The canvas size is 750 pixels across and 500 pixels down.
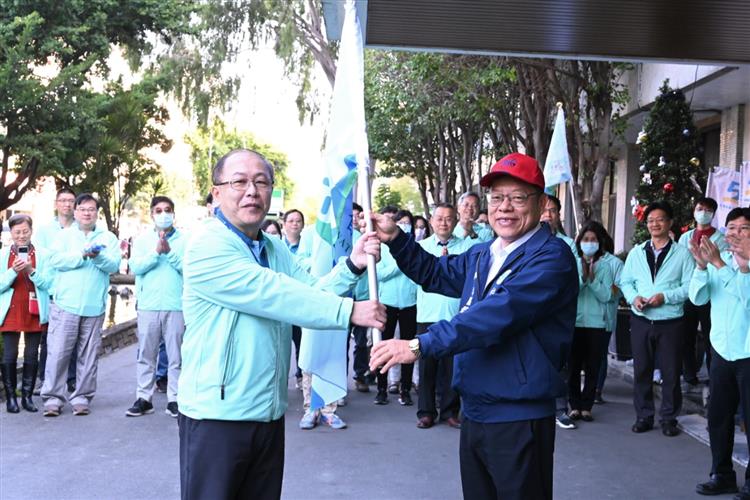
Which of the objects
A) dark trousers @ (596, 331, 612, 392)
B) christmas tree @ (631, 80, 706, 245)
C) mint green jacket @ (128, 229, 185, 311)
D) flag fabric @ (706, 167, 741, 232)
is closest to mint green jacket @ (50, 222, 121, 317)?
mint green jacket @ (128, 229, 185, 311)

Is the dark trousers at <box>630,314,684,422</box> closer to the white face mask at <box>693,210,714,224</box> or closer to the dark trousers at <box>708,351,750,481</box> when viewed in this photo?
the white face mask at <box>693,210,714,224</box>

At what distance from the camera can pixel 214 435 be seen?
3.76 m

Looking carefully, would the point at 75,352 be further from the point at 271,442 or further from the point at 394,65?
the point at 394,65

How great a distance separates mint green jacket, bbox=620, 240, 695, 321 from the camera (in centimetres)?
878

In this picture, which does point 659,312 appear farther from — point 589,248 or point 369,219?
point 369,219

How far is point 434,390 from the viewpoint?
365 inches

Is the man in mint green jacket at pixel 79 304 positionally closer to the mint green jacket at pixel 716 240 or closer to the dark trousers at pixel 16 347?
the dark trousers at pixel 16 347

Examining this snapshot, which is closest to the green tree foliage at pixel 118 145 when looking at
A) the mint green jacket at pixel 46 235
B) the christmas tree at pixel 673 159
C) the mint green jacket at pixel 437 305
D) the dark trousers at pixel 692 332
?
the mint green jacket at pixel 46 235

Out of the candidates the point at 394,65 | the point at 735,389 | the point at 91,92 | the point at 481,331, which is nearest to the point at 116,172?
the point at 91,92

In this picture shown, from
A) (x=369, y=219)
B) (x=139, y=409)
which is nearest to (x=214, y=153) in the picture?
(x=139, y=409)

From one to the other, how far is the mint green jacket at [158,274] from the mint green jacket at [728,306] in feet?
16.9

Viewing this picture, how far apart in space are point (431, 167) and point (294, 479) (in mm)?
32695

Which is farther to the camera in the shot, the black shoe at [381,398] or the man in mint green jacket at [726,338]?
the black shoe at [381,398]

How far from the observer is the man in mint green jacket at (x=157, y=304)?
9.35 m
